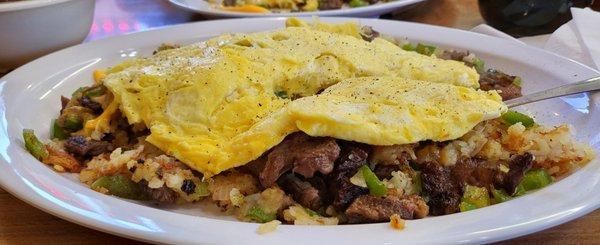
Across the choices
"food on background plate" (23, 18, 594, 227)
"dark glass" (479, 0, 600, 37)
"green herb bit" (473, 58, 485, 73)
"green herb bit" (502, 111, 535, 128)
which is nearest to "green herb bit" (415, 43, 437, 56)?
"green herb bit" (473, 58, 485, 73)

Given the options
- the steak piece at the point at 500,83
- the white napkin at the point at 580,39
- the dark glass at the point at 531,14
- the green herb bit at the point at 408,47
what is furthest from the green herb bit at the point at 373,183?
the dark glass at the point at 531,14

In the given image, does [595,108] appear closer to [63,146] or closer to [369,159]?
[369,159]

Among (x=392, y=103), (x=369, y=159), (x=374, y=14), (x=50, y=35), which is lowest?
(x=374, y=14)

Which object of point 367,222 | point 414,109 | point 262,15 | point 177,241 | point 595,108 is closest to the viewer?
point 177,241

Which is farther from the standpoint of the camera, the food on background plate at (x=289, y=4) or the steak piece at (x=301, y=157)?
the food on background plate at (x=289, y=4)

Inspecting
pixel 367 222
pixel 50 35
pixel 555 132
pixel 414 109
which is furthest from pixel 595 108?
pixel 50 35

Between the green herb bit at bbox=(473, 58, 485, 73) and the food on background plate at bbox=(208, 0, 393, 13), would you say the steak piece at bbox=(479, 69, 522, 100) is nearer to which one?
the green herb bit at bbox=(473, 58, 485, 73)

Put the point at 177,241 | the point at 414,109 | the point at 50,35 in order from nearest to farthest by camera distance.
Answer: the point at 177,241 < the point at 414,109 < the point at 50,35

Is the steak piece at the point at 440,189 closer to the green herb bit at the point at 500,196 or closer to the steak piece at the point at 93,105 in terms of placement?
the green herb bit at the point at 500,196

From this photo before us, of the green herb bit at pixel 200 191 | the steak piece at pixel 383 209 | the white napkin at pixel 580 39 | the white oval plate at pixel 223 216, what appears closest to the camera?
the white oval plate at pixel 223 216
